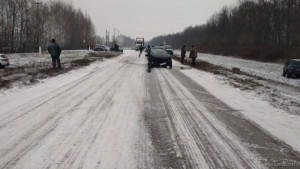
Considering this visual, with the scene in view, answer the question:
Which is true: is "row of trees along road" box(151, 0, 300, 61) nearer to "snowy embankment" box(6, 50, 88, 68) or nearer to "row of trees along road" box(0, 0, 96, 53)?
"snowy embankment" box(6, 50, 88, 68)

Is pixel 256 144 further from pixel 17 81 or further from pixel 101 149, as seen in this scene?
pixel 17 81

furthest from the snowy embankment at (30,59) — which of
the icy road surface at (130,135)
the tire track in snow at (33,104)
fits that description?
the icy road surface at (130,135)

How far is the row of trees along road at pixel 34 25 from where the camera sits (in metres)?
55.1

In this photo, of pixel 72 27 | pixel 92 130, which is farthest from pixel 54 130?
pixel 72 27

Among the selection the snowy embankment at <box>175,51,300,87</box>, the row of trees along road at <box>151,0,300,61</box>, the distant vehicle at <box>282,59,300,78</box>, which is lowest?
the snowy embankment at <box>175,51,300,87</box>

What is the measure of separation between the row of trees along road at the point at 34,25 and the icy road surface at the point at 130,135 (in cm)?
4436

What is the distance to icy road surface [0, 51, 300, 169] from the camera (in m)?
4.75

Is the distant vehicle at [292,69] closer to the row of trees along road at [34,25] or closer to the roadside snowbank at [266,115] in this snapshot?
the roadside snowbank at [266,115]

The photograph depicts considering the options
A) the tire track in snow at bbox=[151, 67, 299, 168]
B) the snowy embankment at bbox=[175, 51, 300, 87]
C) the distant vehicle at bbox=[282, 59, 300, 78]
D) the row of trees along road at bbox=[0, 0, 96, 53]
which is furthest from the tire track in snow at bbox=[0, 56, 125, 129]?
the row of trees along road at bbox=[0, 0, 96, 53]

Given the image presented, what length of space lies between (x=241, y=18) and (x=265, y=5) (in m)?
17.3

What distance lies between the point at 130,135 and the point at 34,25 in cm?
6376

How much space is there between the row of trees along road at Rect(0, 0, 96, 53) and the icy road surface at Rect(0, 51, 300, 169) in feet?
146

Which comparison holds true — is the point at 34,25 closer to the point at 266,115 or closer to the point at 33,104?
the point at 33,104

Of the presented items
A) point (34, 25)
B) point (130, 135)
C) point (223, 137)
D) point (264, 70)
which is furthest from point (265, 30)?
point (130, 135)
